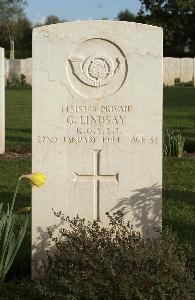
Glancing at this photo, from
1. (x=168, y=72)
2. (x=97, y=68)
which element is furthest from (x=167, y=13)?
(x=97, y=68)

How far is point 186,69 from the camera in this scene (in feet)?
109

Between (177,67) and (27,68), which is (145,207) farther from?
(177,67)

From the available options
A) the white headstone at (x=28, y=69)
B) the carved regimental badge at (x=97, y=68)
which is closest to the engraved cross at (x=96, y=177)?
the carved regimental badge at (x=97, y=68)

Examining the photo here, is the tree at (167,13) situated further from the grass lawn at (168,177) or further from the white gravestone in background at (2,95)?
the white gravestone in background at (2,95)

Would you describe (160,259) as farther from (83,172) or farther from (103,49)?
(103,49)

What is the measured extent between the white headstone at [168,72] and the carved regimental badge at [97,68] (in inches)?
1063

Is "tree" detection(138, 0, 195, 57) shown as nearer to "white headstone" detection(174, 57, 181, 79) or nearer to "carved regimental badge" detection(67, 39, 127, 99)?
"white headstone" detection(174, 57, 181, 79)

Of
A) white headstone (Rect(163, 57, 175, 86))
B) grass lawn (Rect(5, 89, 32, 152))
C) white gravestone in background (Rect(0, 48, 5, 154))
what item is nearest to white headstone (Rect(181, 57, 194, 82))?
white headstone (Rect(163, 57, 175, 86))

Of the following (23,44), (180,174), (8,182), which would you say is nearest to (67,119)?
(8,182)

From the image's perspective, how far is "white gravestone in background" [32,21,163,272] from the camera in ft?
15.6

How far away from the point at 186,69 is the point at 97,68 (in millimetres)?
28975

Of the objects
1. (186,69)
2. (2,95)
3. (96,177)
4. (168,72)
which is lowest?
(96,177)

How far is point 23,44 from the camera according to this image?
5500cm

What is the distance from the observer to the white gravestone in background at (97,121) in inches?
187
